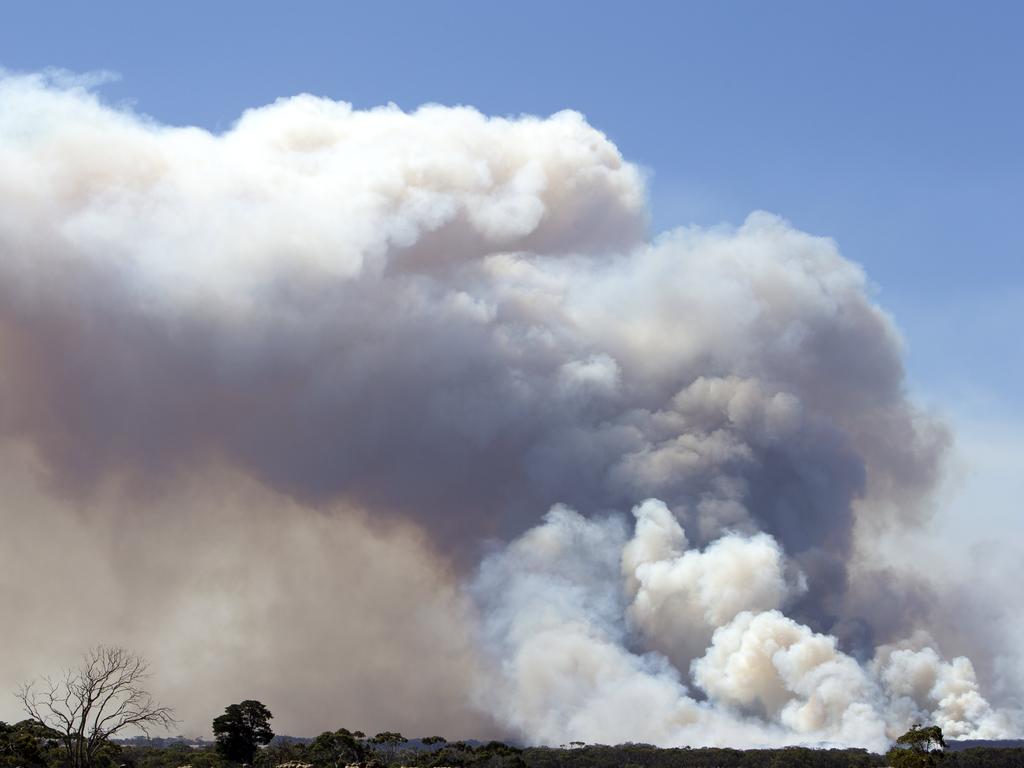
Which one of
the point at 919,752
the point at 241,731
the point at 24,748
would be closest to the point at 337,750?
the point at 241,731

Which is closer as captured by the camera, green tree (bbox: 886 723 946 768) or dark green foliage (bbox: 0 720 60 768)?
dark green foliage (bbox: 0 720 60 768)

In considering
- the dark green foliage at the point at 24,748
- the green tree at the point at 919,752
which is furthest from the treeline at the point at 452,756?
the green tree at the point at 919,752

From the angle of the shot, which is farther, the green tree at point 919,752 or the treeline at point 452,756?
the treeline at point 452,756

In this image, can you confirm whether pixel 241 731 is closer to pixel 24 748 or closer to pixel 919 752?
pixel 24 748

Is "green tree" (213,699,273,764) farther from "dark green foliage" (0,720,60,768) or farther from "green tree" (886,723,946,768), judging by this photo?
"green tree" (886,723,946,768)

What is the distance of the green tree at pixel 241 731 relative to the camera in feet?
424

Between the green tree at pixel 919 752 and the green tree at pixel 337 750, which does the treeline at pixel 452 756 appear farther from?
the green tree at pixel 919 752

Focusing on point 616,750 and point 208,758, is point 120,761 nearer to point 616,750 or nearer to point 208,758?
point 208,758

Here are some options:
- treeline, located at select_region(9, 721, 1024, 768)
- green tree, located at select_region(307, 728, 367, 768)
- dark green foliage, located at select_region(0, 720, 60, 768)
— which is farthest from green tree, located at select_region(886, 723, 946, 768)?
dark green foliage, located at select_region(0, 720, 60, 768)

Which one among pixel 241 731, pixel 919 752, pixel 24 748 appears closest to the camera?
pixel 24 748

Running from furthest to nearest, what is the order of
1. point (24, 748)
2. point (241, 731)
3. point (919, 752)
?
point (241, 731)
point (919, 752)
point (24, 748)

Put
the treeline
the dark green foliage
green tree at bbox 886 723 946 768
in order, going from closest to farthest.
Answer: the dark green foliage < green tree at bbox 886 723 946 768 < the treeline

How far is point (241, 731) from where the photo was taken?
427ft

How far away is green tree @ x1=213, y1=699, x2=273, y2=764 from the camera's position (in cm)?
12912
